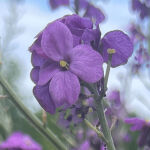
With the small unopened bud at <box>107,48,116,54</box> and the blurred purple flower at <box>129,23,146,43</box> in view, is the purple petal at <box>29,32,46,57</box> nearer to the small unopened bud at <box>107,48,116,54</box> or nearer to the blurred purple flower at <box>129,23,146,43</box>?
the small unopened bud at <box>107,48,116,54</box>

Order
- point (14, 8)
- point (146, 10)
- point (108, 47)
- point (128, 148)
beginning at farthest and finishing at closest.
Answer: point (128, 148) → point (14, 8) → point (146, 10) → point (108, 47)

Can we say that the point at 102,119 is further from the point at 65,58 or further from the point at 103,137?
the point at 65,58

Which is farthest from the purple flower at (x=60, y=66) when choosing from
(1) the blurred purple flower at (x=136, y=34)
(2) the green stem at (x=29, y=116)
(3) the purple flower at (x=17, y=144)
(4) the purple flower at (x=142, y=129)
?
(1) the blurred purple flower at (x=136, y=34)

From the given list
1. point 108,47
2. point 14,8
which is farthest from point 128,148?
point 108,47

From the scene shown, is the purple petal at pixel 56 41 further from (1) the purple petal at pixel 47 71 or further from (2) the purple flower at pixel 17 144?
(2) the purple flower at pixel 17 144

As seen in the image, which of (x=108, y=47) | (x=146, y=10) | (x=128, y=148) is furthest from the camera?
(x=128, y=148)

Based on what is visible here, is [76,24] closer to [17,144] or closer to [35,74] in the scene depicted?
[35,74]
